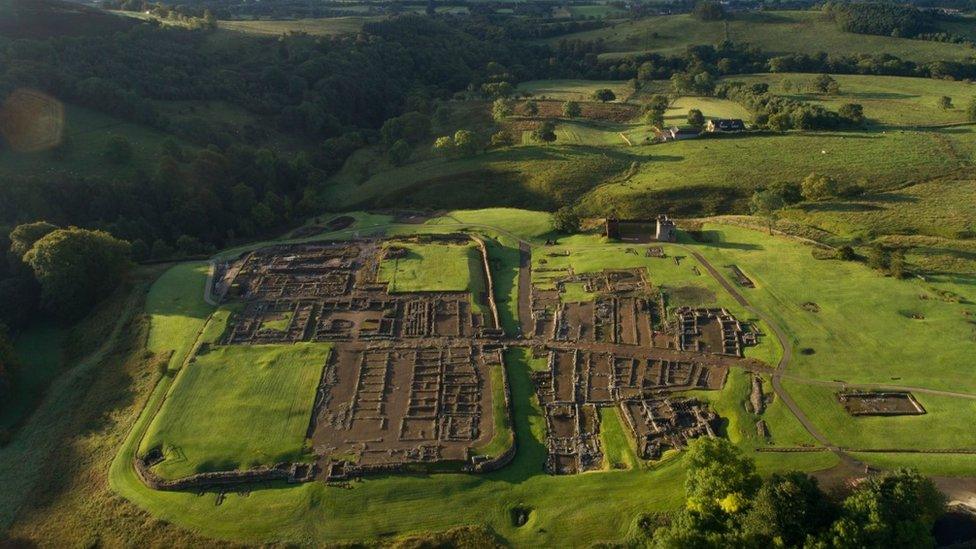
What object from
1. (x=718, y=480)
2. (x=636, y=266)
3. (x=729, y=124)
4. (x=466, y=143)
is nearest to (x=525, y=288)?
(x=636, y=266)

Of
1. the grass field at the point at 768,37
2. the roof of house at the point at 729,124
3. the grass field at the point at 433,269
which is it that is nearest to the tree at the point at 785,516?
the grass field at the point at 433,269

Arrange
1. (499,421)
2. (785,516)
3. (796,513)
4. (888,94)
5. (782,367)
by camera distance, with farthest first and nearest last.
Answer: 1. (888,94)
2. (782,367)
3. (499,421)
4. (796,513)
5. (785,516)

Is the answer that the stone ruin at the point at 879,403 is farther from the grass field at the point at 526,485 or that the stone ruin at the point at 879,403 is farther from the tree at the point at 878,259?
the tree at the point at 878,259

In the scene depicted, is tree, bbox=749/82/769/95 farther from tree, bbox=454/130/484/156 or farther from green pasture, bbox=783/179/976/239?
tree, bbox=454/130/484/156

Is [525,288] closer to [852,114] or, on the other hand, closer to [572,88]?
[852,114]

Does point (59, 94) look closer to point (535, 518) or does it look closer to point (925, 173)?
point (535, 518)

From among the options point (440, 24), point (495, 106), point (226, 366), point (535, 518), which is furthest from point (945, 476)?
point (440, 24)
